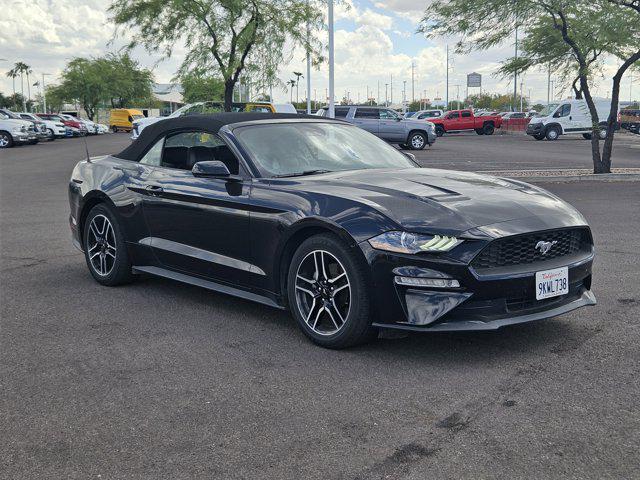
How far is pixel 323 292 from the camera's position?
15.3 ft

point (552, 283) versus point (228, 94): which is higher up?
point (228, 94)

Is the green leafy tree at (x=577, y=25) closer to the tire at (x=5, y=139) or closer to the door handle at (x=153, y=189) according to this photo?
the door handle at (x=153, y=189)

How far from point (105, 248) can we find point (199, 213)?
144cm

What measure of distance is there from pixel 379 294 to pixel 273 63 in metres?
20.2

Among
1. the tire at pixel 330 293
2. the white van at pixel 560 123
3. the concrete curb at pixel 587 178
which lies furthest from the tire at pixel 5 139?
the tire at pixel 330 293

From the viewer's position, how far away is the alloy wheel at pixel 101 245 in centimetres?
647

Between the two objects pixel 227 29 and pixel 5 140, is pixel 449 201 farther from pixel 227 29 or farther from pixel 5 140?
pixel 5 140

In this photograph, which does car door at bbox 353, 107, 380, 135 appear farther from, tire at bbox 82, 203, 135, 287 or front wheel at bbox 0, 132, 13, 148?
tire at bbox 82, 203, 135, 287

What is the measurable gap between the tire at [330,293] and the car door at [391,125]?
28059 mm

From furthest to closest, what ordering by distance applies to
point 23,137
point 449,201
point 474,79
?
1. point 474,79
2. point 23,137
3. point 449,201

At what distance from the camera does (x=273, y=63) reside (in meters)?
23.6

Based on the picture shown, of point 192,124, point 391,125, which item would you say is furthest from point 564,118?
point 192,124

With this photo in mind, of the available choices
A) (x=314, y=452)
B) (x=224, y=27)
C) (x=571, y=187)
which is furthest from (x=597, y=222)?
(x=224, y=27)

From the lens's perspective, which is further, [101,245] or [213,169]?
[101,245]
